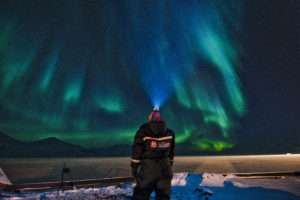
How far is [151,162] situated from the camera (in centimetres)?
452

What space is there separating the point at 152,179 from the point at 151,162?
345 millimetres

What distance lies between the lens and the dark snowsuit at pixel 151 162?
14.5ft

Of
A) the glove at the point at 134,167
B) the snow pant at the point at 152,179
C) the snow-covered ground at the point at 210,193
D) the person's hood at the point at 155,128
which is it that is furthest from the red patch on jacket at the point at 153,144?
the snow-covered ground at the point at 210,193

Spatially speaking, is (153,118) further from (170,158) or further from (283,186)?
(283,186)

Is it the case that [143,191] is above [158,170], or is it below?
below

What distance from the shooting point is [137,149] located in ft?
14.6

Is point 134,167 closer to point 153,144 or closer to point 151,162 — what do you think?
point 151,162

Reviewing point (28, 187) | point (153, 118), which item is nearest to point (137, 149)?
point (153, 118)

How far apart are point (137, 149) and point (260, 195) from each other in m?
5.73

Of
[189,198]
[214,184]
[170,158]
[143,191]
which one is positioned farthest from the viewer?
[214,184]

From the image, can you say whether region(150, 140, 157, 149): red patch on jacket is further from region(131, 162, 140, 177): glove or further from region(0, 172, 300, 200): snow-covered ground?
region(0, 172, 300, 200): snow-covered ground

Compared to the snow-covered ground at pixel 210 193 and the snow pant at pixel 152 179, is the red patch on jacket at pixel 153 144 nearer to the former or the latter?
the snow pant at pixel 152 179

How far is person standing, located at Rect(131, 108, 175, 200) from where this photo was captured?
4.43 meters

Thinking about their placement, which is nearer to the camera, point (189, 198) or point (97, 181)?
point (189, 198)
